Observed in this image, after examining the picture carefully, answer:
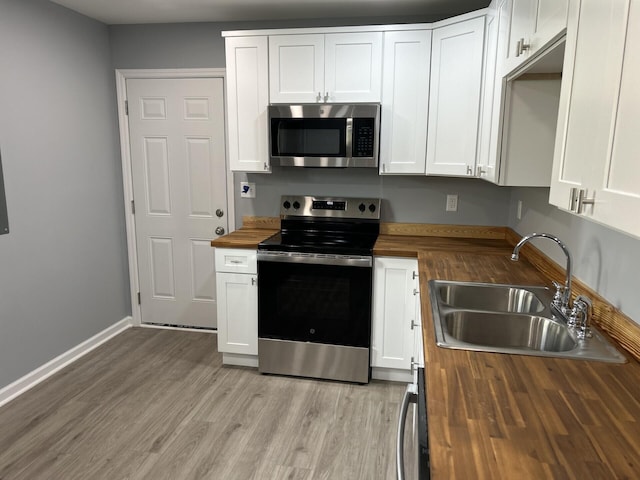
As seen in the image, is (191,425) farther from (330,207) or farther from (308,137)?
(308,137)

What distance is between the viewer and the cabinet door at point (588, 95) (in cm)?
91

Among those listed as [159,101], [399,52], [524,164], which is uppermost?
[399,52]

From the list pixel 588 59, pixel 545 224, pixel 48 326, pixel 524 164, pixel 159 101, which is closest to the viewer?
pixel 588 59

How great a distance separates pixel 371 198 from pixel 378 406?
145 cm

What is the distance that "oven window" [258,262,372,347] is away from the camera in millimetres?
2832

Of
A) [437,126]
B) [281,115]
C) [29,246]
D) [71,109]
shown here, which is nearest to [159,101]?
[71,109]

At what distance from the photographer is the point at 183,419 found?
8.45ft

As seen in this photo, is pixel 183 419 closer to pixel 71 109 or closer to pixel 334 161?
pixel 334 161

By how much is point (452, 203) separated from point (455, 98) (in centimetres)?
79

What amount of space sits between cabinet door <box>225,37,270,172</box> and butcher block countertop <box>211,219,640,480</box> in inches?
73.0

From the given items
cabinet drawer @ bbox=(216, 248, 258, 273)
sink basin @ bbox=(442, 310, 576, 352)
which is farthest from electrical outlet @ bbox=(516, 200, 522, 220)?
cabinet drawer @ bbox=(216, 248, 258, 273)

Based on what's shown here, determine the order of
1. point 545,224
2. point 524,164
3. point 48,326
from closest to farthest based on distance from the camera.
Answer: point 524,164 < point 545,224 < point 48,326

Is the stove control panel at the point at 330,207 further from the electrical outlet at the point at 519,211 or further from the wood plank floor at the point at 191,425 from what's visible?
the wood plank floor at the point at 191,425

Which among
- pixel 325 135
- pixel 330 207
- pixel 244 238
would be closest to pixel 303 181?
pixel 330 207
